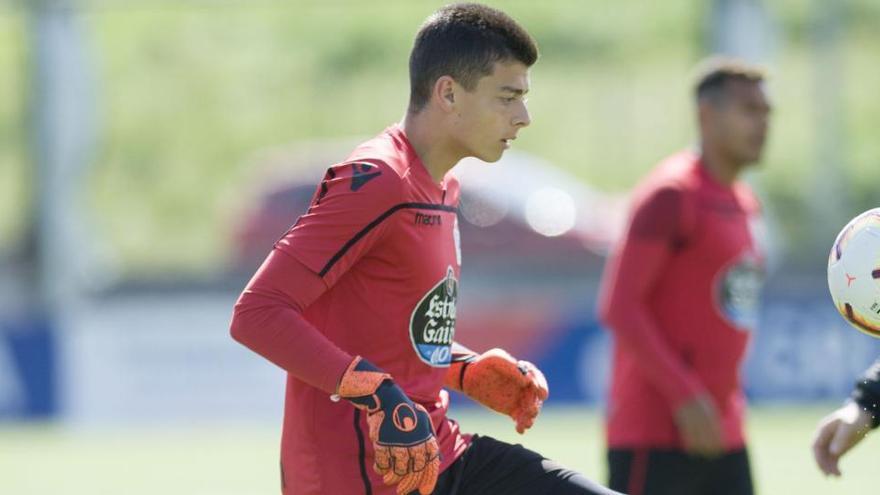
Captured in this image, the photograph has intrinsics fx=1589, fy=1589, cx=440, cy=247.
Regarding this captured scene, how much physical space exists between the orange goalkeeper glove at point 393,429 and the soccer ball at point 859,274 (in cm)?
132

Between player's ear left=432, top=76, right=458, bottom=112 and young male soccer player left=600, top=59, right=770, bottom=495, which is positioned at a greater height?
player's ear left=432, top=76, right=458, bottom=112

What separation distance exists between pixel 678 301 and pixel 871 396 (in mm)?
1604

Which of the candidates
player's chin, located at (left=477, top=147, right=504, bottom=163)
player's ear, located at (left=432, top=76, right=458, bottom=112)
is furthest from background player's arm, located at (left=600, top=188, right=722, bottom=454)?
player's ear, located at (left=432, top=76, right=458, bottom=112)

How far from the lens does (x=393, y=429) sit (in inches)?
163

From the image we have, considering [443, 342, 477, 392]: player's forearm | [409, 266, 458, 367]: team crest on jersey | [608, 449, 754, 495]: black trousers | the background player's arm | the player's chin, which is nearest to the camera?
[409, 266, 458, 367]: team crest on jersey

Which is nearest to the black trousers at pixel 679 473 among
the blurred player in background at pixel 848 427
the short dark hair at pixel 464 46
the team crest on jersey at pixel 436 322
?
the blurred player in background at pixel 848 427

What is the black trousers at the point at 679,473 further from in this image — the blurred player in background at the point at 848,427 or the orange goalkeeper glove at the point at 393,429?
the orange goalkeeper glove at the point at 393,429

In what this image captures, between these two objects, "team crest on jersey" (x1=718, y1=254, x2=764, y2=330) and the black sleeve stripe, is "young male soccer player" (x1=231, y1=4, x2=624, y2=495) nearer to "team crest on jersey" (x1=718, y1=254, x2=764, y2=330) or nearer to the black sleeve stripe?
the black sleeve stripe

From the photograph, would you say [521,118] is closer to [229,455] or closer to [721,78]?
[721,78]

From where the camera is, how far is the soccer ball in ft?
14.9

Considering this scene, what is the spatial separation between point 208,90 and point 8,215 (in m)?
3.85

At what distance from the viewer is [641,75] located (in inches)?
928

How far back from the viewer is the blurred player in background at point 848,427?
476 centimetres

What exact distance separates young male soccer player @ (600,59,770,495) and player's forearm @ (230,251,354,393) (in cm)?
221
